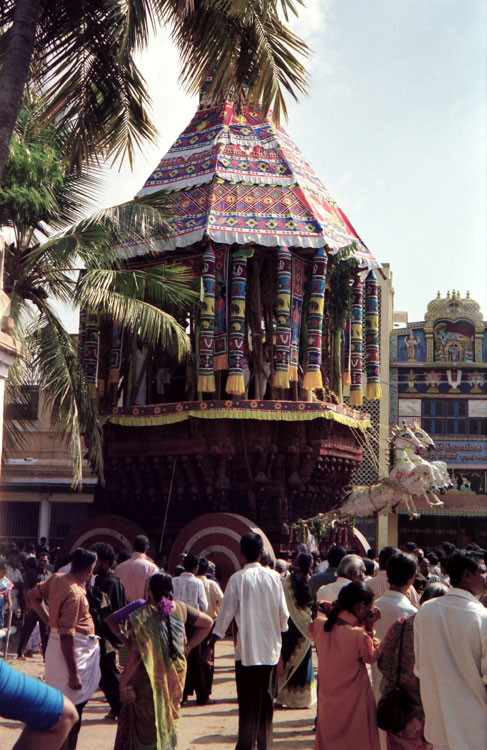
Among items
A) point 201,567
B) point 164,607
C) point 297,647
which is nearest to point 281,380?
point 201,567

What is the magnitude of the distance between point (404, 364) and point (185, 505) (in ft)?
58.9

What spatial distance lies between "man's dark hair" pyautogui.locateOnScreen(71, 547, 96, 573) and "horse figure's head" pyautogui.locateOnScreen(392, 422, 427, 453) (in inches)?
579

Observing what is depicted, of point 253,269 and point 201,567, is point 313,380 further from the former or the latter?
point 201,567

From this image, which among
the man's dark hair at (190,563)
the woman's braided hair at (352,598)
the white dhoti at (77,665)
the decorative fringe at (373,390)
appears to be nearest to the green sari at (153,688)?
the white dhoti at (77,665)

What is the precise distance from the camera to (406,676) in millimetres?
5336

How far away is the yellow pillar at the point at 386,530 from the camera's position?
108 ft

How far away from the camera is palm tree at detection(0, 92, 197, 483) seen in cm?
1355

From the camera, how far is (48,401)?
14164mm

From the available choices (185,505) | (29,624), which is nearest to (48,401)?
A: (29,624)

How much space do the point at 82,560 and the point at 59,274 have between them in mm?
8208

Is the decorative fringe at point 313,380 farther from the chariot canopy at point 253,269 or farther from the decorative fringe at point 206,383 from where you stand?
the decorative fringe at point 206,383

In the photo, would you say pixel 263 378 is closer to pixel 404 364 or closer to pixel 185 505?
pixel 185 505

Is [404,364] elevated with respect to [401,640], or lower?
elevated

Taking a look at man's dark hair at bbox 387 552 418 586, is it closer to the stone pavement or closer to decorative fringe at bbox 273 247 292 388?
the stone pavement
